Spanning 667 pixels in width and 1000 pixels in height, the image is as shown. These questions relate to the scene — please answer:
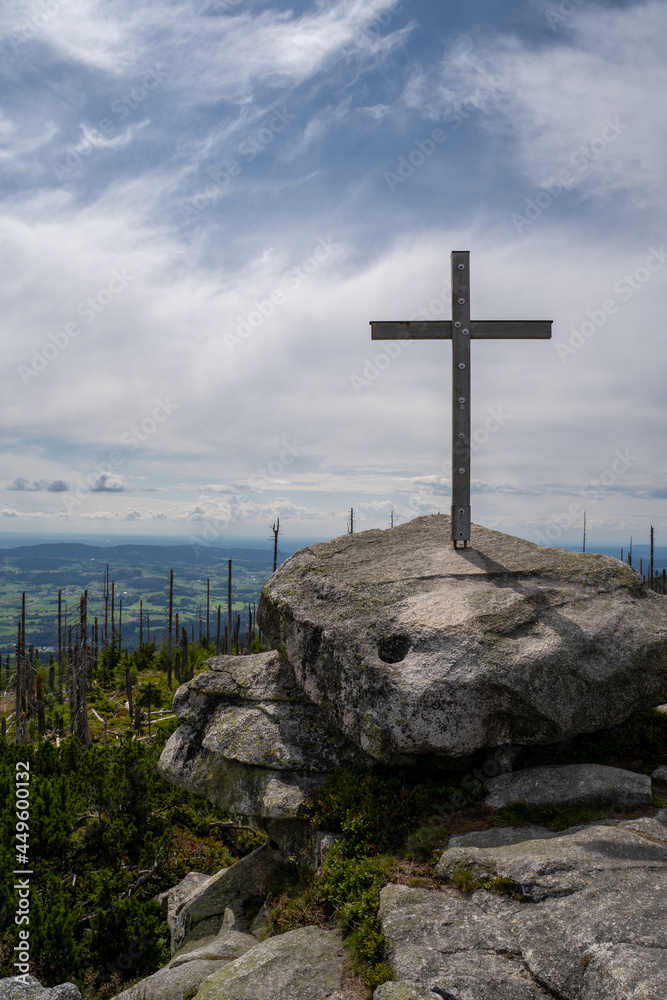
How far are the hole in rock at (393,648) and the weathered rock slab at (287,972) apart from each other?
151 inches

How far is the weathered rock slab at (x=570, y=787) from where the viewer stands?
26.1 ft

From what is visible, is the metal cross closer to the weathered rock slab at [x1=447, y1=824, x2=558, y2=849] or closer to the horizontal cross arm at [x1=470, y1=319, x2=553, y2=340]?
the horizontal cross arm at [x1=470, y1=319, x2=553, y2=340]

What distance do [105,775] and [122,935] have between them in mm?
4306

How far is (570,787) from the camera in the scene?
8.13m

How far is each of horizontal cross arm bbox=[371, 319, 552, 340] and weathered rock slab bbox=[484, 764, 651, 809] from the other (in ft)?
27.3

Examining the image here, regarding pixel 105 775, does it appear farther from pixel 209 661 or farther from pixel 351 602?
pixel 351 602

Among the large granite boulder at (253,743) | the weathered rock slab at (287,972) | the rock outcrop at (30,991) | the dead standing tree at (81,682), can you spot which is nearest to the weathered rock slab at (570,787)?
the large granite boulder at (253,743)

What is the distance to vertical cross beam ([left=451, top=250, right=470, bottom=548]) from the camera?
37.7ft

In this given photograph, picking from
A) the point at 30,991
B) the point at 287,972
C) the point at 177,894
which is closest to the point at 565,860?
the point at 287,972

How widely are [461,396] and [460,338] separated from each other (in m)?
1.23

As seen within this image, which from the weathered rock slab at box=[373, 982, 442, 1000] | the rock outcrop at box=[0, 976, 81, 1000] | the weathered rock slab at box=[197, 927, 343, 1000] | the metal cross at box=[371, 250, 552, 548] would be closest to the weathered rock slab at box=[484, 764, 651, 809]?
the weathered rock slab at box=[197, 927, 343, 1000]

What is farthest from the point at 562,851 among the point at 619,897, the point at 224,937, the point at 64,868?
the point at 64,868

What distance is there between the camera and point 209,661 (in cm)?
1202

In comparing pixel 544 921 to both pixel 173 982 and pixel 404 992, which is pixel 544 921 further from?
pixel 173 982
